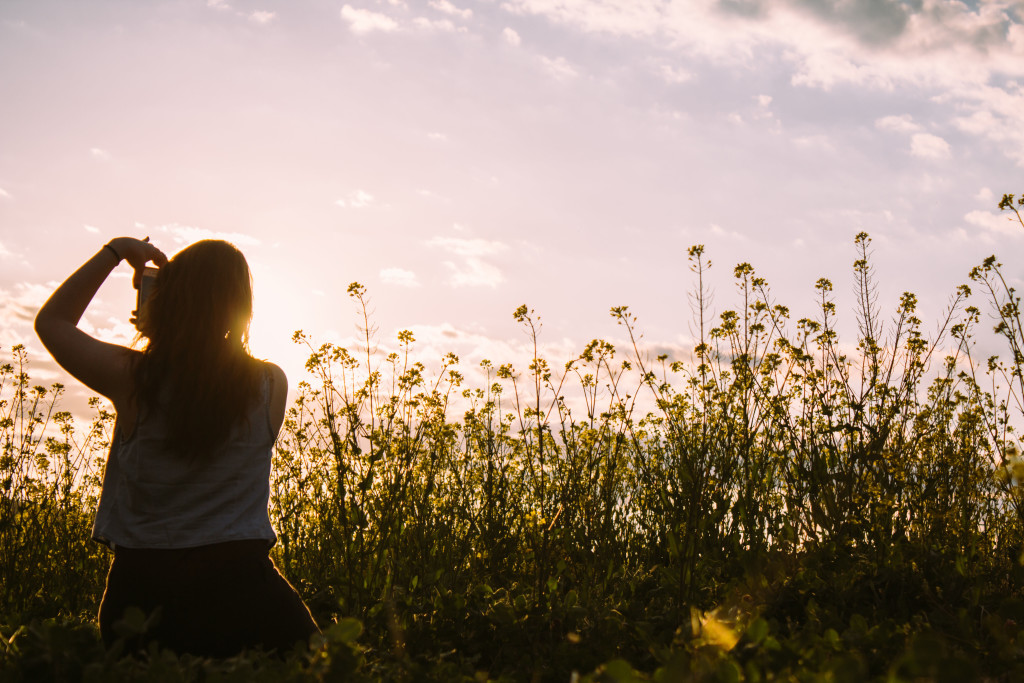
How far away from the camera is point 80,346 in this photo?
6.64 ft

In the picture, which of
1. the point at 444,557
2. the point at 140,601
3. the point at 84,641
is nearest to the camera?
the point at 84,641

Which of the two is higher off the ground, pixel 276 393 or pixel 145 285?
pixel 145 285

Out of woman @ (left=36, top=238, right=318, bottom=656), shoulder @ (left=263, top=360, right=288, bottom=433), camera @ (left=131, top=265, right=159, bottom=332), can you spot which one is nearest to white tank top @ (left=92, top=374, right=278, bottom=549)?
woman @ (left=36, top=238, right=318, bottom=656)

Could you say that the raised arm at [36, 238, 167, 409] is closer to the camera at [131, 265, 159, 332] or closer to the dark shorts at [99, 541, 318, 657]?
the camera at [131, 265, 159, 332]

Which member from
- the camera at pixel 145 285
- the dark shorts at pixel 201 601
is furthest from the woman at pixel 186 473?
the camera at pixel 145 285

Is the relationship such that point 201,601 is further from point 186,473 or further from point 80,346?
point 80,346

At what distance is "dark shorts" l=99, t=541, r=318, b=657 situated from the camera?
6.36 ft

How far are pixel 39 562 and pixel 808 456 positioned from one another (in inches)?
214

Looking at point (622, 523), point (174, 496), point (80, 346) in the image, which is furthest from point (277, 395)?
point (622, 523)

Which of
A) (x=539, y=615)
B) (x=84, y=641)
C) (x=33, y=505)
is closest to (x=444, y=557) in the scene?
(x=539, y=615)

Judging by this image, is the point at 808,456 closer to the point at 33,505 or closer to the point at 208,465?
the point at 208,465

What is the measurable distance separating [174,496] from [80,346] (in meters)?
0.47

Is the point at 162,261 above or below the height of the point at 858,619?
above

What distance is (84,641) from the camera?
1509 mm
